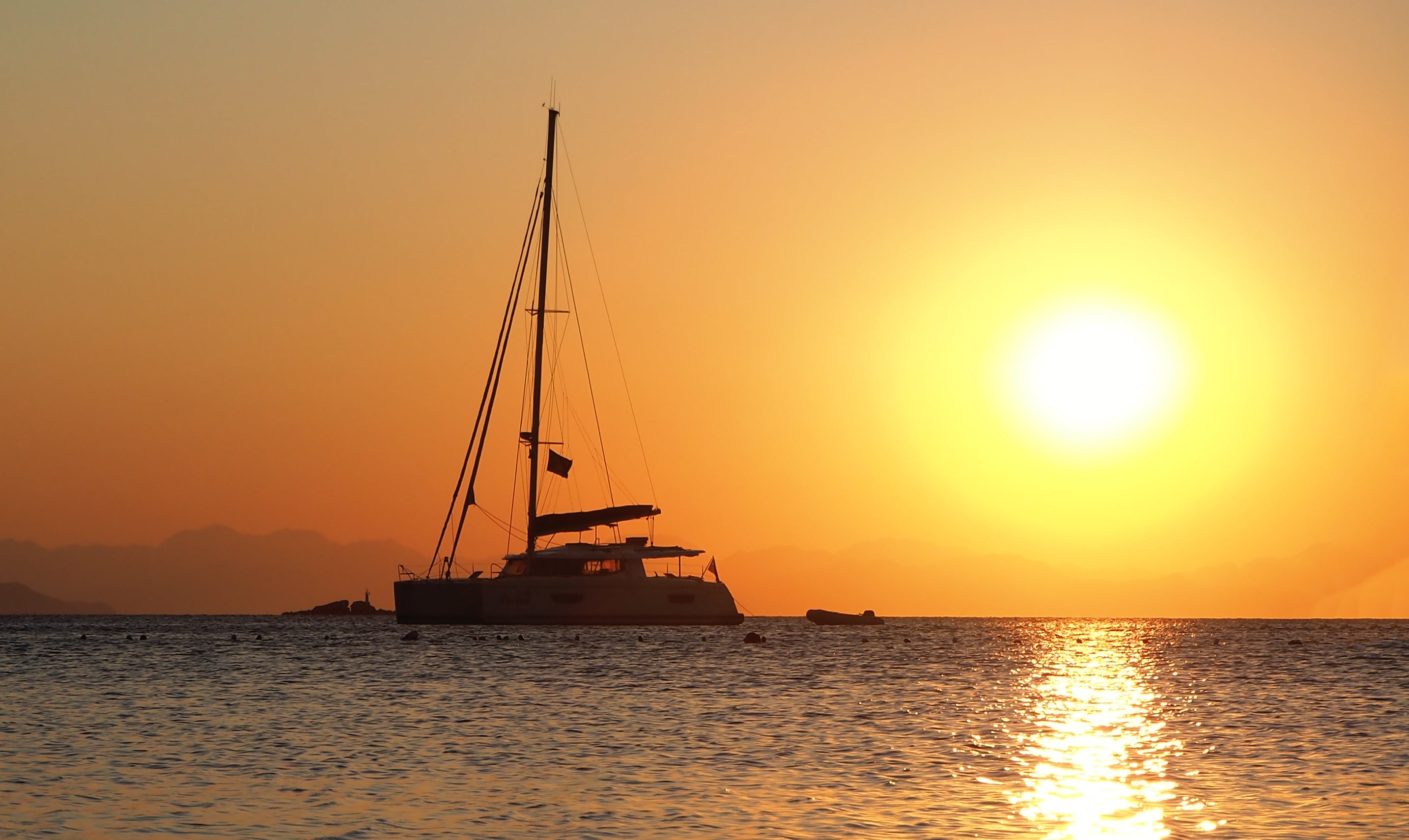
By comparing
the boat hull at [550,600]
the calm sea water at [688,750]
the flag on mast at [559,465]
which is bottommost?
the calm sea water at [688,750]

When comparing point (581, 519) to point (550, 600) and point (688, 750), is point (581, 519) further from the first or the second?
point (688, 750)

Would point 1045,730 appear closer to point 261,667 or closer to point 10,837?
point 10,837

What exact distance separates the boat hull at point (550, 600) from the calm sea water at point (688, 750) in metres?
20.7

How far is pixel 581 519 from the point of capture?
92.1 m

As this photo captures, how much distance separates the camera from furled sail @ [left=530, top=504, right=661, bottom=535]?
91.8 m

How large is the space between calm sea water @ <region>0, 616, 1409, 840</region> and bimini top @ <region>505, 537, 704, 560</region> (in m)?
22.1

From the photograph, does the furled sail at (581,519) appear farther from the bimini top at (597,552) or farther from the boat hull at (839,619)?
the boat hull at (839,619)

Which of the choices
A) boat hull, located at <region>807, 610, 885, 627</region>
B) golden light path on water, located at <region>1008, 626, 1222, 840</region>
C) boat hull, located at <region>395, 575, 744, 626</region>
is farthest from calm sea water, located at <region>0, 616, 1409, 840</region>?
boat hull, located at <region>807, 610, 885, 627</region>

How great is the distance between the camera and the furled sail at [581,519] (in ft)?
301

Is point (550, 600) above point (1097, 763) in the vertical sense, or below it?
above

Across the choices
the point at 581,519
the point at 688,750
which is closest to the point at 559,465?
the point at 581,519

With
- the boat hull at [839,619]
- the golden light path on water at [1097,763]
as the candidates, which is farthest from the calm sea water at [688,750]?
the boat hull at [839,619]

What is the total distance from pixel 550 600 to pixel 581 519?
19.0 ft

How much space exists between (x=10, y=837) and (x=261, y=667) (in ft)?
153
